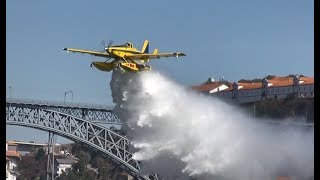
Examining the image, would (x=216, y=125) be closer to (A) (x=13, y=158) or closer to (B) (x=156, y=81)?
(B) (x=156, y=81)

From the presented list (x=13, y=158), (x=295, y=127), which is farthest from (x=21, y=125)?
(x=13, y=158)

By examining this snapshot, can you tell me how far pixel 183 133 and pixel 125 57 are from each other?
8.39m

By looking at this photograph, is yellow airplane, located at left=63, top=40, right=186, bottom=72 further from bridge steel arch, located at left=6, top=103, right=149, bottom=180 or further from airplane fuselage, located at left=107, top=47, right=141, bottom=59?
bridge steel arch, located at left=6, top=103, right=149, bottom=180

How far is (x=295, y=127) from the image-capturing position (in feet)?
248

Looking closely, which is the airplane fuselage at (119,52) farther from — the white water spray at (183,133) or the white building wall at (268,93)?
the white building wall at (268,93)

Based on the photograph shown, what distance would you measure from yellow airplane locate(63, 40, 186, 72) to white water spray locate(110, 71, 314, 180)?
0.91 meters

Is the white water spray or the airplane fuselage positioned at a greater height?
the airplane fuselage

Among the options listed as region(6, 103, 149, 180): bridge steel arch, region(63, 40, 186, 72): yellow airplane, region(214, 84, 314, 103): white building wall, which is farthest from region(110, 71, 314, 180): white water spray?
region(214, 84, 314, 103): white building wall

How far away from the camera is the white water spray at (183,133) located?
61.8 meters

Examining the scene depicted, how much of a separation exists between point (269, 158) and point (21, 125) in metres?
56.2

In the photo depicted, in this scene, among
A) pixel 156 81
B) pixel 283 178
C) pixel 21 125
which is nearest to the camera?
pixel 156 81

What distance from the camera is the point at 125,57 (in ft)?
197

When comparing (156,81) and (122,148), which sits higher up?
(156,81)

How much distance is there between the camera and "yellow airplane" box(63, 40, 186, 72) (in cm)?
5959
